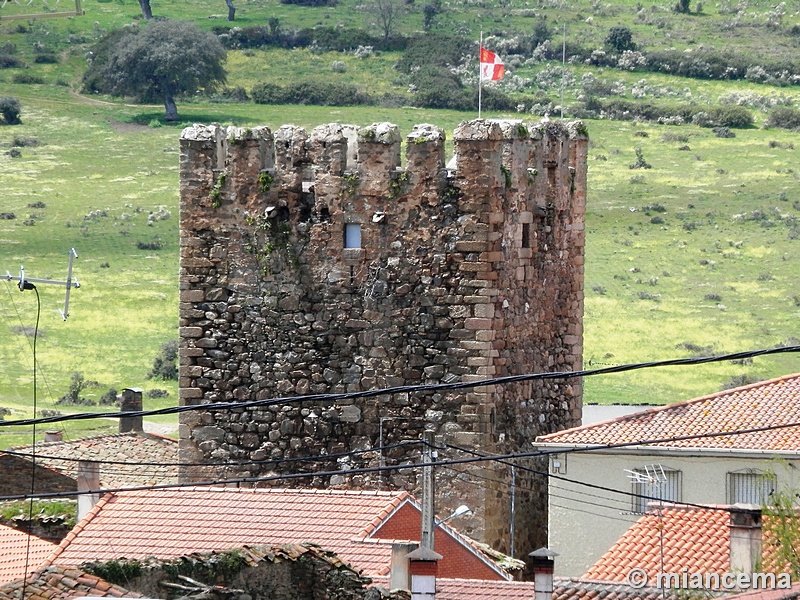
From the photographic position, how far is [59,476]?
34625 mm

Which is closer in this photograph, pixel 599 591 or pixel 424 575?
pixel 424 575

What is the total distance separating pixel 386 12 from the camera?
435ft

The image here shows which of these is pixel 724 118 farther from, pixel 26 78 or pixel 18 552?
pixel 18 552

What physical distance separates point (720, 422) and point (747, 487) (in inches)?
41.4

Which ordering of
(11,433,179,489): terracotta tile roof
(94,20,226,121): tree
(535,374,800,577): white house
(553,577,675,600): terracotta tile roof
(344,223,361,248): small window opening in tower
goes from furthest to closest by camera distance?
(94,20,226,121): tree
(11,433,179,489): terracotta tile roof
(535,374,800,577): white house
(344,223,361,248): small window opening in tower
(553,577,675,600): terracotta tile roof

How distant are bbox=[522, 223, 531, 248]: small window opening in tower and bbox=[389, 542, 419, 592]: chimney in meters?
4.67

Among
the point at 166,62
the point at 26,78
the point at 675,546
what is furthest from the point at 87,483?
the point at 26,78

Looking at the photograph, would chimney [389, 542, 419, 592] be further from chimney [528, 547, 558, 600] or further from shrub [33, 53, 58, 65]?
shrub [33, 53, 58, 65]

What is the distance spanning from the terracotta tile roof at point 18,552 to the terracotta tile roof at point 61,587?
263cm

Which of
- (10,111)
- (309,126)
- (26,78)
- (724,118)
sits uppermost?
(309,126)

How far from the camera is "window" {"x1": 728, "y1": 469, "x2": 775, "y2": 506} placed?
27625 mm

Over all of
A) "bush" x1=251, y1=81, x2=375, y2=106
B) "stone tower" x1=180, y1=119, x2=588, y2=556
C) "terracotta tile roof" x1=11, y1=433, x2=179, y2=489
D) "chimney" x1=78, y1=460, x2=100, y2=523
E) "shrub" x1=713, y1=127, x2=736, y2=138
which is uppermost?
"stone tower" x1=180, y1=119, x2=588, y2=556

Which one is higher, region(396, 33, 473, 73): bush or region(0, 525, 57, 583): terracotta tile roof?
region(0, 525, 57, 583): terracotta tile roof

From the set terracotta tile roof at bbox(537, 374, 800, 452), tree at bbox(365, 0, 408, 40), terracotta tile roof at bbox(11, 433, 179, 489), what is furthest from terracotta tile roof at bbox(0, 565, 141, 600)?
tree at bbox(365, 0, 408, 40)
